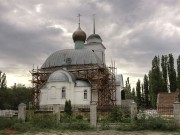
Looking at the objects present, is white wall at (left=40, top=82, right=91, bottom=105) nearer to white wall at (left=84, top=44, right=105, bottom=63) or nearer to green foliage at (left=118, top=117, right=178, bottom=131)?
white wall at (left=84, top=44, right=105, bottom=63)

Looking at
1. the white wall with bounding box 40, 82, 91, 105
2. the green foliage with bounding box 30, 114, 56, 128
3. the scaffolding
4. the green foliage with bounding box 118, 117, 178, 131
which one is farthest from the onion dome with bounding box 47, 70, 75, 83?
the green foliage with bounding box 118, 117, 178, 131

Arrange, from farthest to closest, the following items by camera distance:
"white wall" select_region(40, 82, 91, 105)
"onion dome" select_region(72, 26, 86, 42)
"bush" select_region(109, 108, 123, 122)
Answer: "onion dome" select_region(72, 26, 86, 42)
"white wall" select_region(40, 82, 91, 105)
"bush" select_region(109, 108, 123, 122)

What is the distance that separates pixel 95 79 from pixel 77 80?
220cm

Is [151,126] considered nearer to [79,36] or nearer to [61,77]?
[61,77]

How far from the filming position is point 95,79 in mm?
38406

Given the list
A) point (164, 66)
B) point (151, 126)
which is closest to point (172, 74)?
point (164, 66)

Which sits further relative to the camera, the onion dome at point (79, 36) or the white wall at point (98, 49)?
the white wall at point (98, 49)

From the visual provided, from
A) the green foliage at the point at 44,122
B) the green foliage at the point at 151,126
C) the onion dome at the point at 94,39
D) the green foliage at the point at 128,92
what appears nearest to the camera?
the green foliage at the point at 151,126

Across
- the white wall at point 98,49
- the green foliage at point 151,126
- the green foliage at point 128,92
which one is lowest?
the green foliage at point 151,126

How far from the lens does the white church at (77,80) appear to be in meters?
36.2

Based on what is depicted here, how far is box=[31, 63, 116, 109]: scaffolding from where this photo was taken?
38531 millimetres

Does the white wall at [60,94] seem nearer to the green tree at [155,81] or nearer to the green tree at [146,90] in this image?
the green tree at [155,81]

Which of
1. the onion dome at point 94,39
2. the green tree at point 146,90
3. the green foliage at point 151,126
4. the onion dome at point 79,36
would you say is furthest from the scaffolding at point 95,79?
the green foliage at point 151,126

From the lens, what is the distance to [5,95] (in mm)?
47531
